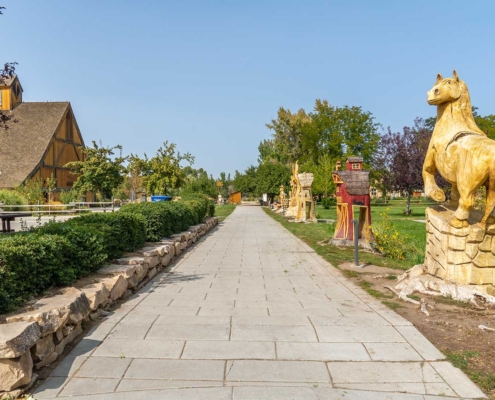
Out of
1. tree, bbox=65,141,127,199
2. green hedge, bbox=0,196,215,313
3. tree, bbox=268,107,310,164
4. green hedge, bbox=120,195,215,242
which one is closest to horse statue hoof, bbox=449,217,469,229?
green hedge, bbox=0,196,215,313

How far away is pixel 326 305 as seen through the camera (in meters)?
6.12

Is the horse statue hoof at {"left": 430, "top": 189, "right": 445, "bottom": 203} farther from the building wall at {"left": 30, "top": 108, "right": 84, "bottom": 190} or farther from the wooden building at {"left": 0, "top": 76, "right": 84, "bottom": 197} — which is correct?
the building wall at {"left": 30, "top": 108, "right": 84, "bottom": 190}

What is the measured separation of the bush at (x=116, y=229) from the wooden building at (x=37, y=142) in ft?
110

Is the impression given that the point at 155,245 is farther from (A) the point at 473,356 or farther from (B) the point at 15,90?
(B) the point at 15,90


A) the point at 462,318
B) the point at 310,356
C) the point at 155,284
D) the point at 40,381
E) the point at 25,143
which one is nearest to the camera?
the point at 40,381

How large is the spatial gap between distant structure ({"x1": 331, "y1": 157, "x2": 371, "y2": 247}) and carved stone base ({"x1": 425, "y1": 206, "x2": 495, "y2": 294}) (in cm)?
561

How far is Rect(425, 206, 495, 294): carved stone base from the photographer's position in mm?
6121

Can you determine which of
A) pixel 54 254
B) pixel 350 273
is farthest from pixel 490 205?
pixel 54 254

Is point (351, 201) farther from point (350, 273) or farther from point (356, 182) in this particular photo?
point (350, 273)

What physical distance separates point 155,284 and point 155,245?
203 centimetres

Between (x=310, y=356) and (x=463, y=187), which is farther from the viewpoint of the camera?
(x=463, y=187)

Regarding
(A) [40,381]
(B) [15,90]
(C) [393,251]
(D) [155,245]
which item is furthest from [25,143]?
(A) [40,381]

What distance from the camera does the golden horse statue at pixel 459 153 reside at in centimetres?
597

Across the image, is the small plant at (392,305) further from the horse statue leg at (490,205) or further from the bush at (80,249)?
the bush at (80,249)
